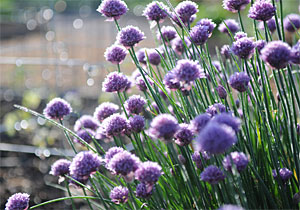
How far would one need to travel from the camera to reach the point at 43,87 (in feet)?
16.9

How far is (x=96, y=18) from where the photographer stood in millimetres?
11258

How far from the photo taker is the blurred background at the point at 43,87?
2.73m

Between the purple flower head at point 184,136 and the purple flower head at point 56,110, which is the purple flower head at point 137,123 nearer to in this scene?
the purple flower head at point 184,136

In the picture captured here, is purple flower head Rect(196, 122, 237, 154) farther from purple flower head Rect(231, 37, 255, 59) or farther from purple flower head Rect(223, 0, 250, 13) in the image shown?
purple flower head Rect(223, 0, 250, 13)

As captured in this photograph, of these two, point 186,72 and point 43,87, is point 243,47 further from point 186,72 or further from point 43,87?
point 43,87

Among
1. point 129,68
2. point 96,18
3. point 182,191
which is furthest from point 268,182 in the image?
point 96,18

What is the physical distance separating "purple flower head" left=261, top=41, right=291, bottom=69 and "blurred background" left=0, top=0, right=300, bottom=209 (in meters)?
0.77

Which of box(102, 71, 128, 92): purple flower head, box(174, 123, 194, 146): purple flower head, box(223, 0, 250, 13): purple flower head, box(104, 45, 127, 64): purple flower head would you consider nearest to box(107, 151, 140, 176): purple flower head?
box(174, 123, 194, 146): purple flower head

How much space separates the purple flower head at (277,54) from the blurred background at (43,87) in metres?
0.77

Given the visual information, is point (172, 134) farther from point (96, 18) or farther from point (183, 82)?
point (96, 18)

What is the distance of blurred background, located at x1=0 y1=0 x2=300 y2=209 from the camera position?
273 centimetres

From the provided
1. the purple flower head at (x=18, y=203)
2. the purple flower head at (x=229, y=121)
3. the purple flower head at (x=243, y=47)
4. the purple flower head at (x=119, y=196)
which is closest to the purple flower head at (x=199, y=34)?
the purple flower head at (x=243, y=47)

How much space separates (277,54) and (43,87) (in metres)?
4.66

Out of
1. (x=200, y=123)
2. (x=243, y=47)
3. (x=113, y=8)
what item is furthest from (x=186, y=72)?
(x=113, y=8)
